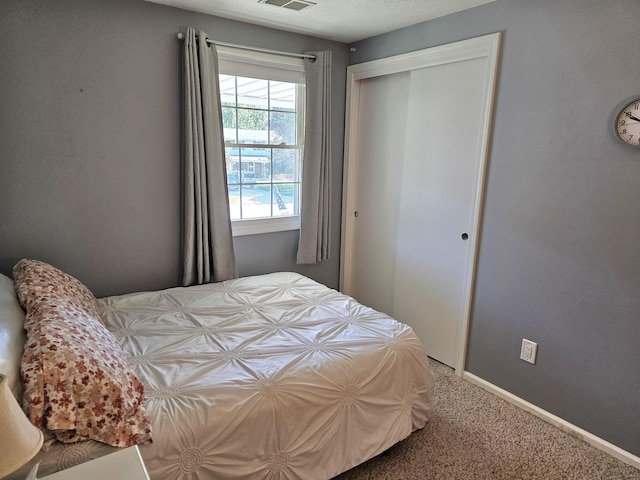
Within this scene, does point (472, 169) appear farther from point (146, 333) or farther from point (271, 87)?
point (146, 333)

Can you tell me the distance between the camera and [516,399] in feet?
8.25

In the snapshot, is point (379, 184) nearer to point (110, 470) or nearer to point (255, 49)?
point (255, 49)

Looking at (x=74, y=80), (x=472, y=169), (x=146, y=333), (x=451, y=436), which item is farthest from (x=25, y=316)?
(x=472, y=169)

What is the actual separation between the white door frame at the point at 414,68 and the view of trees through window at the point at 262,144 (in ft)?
1.49

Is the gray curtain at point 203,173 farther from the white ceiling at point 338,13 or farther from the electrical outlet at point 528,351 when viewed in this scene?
the electrical outlet at point 528,351

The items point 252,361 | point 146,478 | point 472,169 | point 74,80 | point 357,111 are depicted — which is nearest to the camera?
point 146,478

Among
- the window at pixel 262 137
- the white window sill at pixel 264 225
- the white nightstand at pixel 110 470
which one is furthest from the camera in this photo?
the white window sill at pixel 264 225

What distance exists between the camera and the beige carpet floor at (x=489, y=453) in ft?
6.47

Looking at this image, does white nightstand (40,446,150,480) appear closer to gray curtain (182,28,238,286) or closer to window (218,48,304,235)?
gray curtain (182,28,238,286)

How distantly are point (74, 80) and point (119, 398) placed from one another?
6.26 feet

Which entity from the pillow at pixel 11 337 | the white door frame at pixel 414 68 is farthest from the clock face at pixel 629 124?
the pillow at pixel 11 337

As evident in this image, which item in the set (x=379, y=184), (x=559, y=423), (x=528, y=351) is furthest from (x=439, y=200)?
(x=559, y=423)

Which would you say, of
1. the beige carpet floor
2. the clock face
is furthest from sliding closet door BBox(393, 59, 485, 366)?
the clock face

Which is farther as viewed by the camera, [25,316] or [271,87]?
[271,87]
